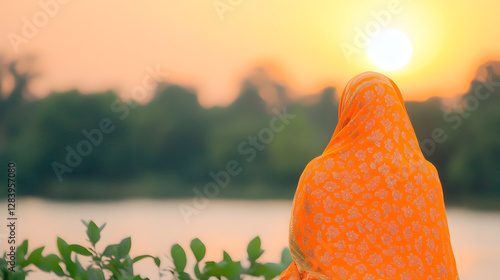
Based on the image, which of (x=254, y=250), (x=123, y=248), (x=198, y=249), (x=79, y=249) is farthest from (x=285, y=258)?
(x=79, y=249)

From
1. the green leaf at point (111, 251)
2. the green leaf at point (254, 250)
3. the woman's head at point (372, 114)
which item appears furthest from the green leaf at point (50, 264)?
the woman's head at point (372, 114)

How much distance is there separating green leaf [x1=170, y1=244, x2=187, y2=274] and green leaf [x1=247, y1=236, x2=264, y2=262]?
0.17 metres

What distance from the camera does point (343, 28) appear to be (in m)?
2.75

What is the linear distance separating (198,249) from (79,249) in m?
0.31

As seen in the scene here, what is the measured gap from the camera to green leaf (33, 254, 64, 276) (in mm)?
1196

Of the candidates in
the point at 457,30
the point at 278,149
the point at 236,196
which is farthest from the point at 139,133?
the point at 457,30

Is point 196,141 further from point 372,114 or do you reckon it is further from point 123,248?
point 372,114

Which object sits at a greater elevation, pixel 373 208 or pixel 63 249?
pixel 373 208

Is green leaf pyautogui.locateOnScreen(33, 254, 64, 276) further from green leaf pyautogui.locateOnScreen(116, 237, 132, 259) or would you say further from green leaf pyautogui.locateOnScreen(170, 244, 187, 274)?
green leaf pyautogui.locateOnScreen(170, 244, 187, 274)

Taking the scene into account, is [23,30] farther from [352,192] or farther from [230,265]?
[352,192]

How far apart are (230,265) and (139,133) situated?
296 cm

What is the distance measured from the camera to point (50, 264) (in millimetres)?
1197

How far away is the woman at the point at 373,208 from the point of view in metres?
1.07

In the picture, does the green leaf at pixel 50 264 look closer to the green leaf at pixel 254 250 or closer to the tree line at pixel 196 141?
the green leaf at pixel 254 250
